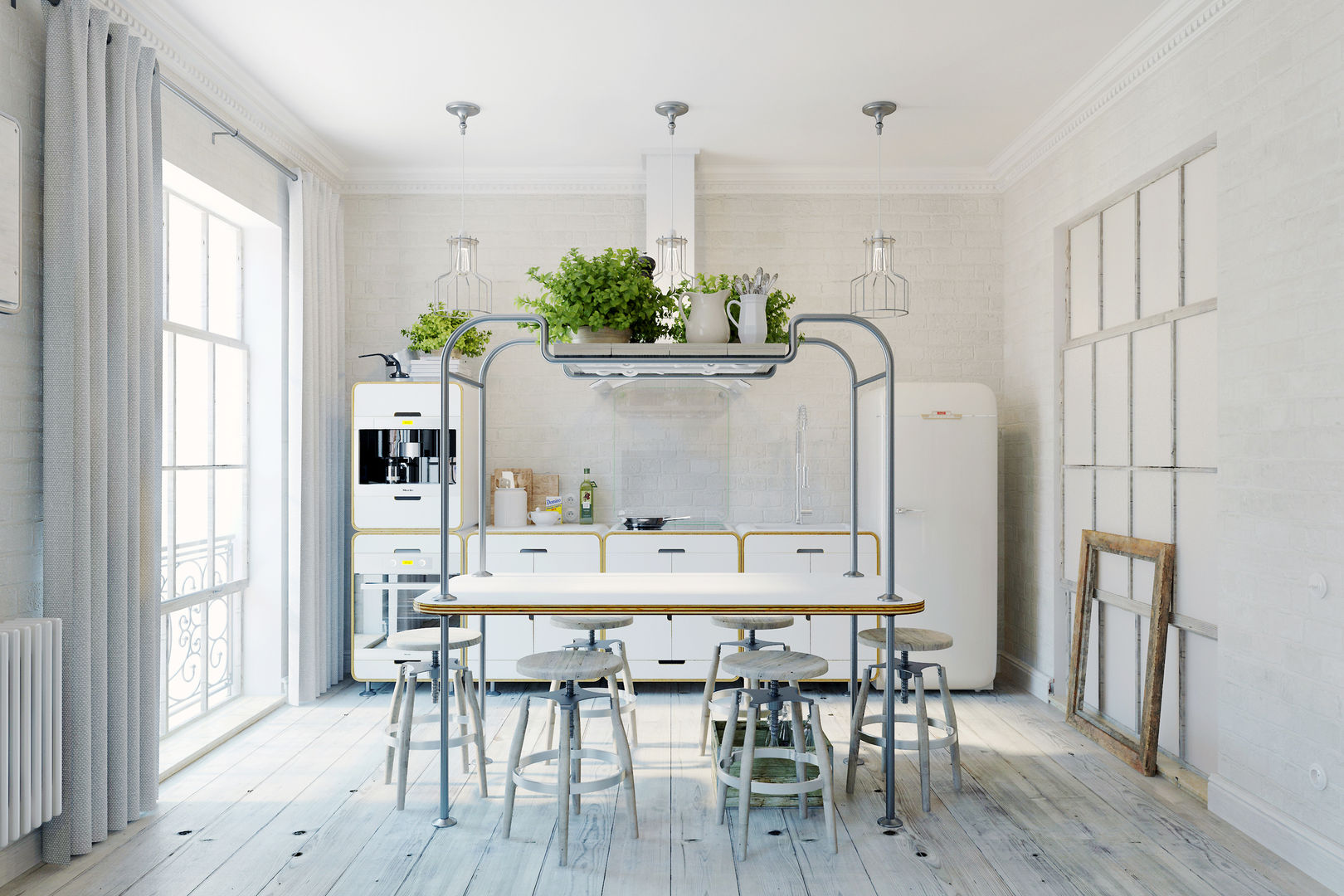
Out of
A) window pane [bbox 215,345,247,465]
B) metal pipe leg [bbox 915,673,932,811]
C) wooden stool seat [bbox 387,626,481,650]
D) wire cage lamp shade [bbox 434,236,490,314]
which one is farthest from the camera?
wire cage lamp shade [bbox 434,236,490,314]

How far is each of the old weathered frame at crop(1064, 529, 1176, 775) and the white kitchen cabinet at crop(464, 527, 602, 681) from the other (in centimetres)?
233

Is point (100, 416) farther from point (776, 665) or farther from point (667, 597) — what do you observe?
point (776, 665)

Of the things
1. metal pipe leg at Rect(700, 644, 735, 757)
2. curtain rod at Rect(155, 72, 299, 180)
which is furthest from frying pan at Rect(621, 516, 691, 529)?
curtain rod at Rect(155, 72, 299, 180)

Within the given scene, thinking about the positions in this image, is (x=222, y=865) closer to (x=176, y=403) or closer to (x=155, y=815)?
(x=155, y=815)

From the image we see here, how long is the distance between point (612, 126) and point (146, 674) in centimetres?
319

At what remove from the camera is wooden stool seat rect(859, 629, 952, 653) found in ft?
11.0

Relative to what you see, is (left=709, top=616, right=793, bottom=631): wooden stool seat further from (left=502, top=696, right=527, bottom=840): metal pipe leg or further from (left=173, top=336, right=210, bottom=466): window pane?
(left=173, top=336, right=210, bottom=466): window pane

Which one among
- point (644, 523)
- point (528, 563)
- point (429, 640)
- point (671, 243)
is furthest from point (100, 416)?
point (644, 523)

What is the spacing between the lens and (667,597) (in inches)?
118

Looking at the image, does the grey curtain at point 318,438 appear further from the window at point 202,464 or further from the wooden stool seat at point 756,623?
the wooden stool seat at point 756,623

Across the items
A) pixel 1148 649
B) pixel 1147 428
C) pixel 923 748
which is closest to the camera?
pixel 923 748

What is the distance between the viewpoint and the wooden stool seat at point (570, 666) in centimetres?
289

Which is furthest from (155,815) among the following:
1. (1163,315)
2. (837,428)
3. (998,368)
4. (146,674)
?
(998,368)

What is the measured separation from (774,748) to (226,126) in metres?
3.36
